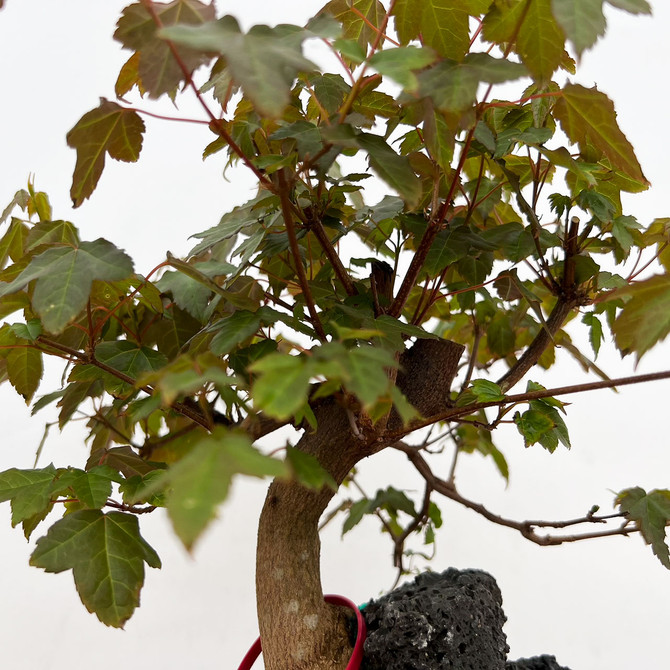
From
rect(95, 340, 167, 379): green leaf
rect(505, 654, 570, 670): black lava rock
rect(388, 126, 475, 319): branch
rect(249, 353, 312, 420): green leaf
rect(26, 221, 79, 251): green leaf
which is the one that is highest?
rect(26, 221, 79, 251): green leaf

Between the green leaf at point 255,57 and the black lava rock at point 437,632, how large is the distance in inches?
22.8

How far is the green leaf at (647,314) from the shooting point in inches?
20.4

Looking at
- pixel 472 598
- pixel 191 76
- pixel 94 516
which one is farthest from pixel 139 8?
pixel 472 598

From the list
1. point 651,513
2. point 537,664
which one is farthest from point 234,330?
point 537,664

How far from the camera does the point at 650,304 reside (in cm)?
54

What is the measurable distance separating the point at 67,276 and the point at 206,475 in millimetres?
291

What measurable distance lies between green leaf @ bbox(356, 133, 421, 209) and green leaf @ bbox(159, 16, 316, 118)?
0.12m

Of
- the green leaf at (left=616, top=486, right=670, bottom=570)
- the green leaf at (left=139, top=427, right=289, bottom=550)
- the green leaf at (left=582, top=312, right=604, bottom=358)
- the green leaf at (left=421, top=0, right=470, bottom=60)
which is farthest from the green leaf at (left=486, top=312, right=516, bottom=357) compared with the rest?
the green leaf at (left=139, top=427, right=289, bottom=550)

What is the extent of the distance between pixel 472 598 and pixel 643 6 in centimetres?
61

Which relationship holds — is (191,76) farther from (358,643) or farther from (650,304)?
(358,643)

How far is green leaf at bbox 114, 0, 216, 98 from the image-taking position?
0.55 metres

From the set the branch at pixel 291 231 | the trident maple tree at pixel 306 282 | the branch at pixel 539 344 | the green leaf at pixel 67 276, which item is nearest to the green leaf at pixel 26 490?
the trident maple tree at pixel 306 282

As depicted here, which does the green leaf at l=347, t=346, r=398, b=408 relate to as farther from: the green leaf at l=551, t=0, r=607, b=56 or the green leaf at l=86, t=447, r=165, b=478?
the green leaf at l=86, t=447, r=165, b=478

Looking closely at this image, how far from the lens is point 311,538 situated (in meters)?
0.86
